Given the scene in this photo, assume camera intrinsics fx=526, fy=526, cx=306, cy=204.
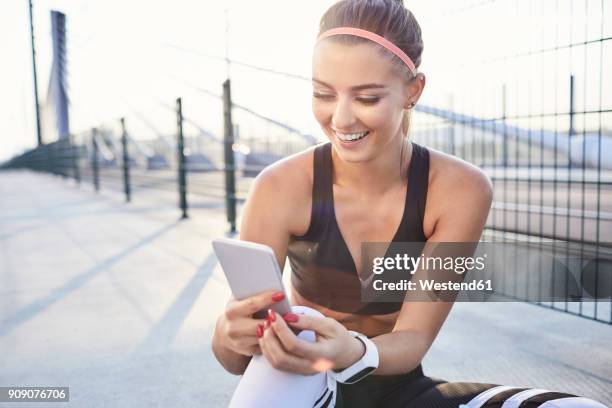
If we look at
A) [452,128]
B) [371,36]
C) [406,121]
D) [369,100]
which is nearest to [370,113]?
[369,100]

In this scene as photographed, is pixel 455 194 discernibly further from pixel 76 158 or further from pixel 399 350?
pixel 76 158

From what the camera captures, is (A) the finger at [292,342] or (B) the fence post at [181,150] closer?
(A) the finger at [292,342]

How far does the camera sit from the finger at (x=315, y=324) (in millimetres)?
820

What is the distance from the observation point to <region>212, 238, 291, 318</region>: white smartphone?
0.78 meters

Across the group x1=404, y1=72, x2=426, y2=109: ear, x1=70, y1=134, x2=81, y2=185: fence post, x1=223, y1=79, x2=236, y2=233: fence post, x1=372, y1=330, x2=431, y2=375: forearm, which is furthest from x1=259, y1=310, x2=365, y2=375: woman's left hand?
x1=70, y1=134, x2=81, y2=185: fence post

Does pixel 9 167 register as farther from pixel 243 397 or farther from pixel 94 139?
pixel 243 397

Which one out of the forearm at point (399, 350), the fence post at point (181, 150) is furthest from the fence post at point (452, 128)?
the fence post at point (181, 150)

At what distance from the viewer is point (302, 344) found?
0.81 m

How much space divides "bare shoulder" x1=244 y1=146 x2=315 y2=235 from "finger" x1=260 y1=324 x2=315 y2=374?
33 centimetres

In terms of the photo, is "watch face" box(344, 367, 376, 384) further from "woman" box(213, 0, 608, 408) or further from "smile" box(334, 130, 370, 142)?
"smile" box(334, 130, 370, 142)

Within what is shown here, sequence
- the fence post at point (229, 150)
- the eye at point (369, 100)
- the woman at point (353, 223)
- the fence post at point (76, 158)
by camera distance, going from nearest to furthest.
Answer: the woman at point (353, 223) < the eye at point (369, 100) < the fence post at point (229, 150) < the fence post at point (76, 158)

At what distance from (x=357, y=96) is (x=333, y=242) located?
1.01 feet

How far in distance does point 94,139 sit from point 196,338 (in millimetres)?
7428

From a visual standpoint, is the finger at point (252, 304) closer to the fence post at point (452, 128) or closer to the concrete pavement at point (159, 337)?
the concrete pavement at point (159, 337)
